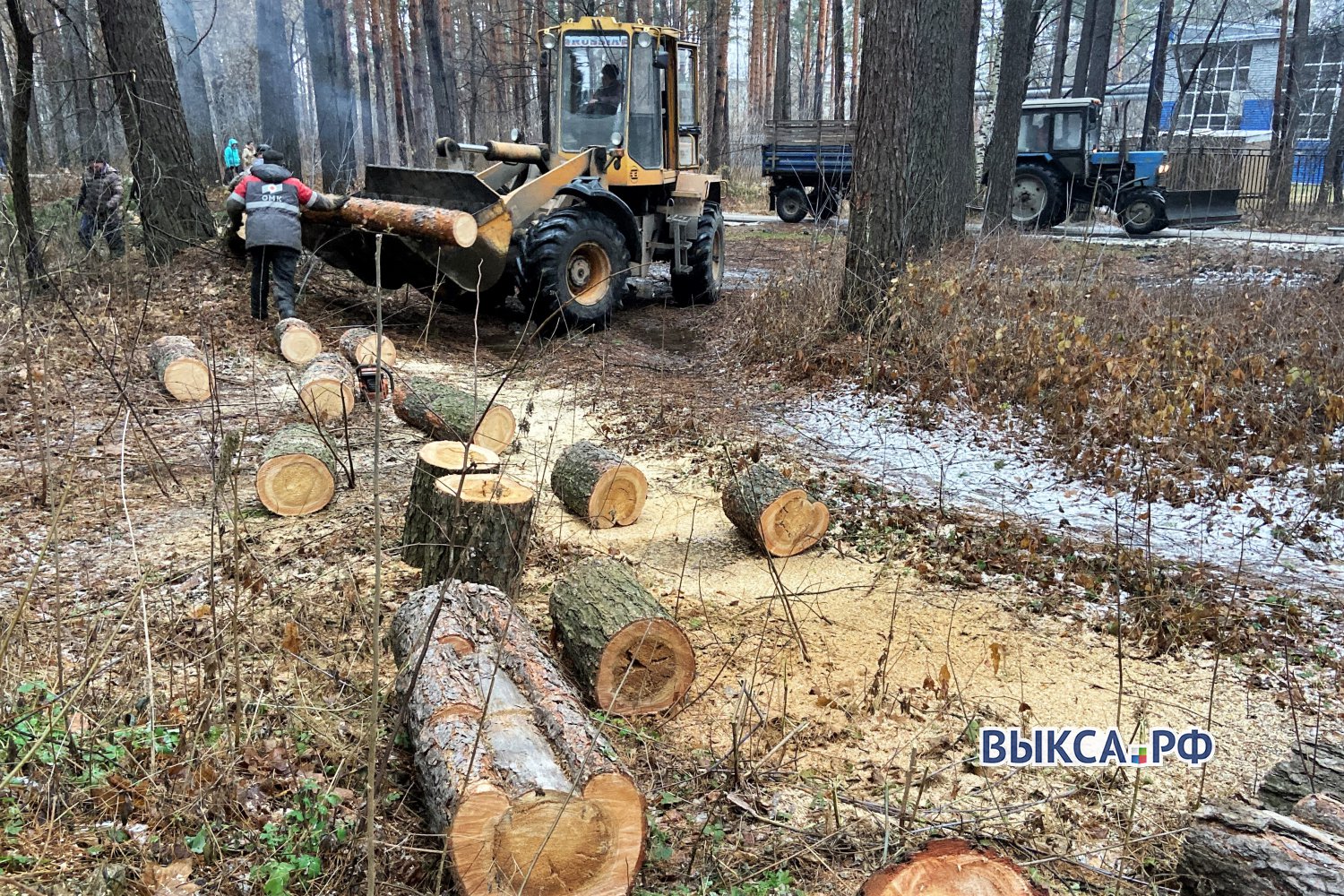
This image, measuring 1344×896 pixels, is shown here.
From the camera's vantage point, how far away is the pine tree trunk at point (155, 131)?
9.97 m

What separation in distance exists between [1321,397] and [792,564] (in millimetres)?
4009

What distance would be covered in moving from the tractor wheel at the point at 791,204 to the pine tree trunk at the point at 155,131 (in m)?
14.4

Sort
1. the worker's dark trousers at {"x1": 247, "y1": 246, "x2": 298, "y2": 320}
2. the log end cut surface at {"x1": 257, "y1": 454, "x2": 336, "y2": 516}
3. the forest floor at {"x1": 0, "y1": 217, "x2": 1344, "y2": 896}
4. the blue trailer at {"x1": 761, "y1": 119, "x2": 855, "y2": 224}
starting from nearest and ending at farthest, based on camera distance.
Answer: the forest floor at {"x1": 0, "y1": 217, "x2": 1344, "y2": 896}
the log end cut surface at {"x1": 257, "y1": 454, "x2": 336, "y2": 516}
the worker's dark trousers at {"x1": 247, "y1": 246, "x2": 298, "y2": 320}
the blue trailer at {"x1": 761, "y1": 119, "x2": 855, "y2": 224}

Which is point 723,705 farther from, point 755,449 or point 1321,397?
→ point 1321,397

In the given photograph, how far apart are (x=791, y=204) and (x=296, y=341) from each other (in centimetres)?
1577

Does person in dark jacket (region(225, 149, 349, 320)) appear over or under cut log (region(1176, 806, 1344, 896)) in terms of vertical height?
over

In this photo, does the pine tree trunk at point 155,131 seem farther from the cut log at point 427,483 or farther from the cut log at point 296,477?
the cut log at point 427,483

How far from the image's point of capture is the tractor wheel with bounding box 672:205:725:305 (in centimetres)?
1169

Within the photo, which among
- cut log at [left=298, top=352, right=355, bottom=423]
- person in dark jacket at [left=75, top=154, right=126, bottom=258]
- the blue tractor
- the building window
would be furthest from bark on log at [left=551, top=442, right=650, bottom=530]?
the building window

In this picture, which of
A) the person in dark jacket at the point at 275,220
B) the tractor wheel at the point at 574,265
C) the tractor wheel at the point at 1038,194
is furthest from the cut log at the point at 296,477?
the tractor wheel at the point at 1038,194

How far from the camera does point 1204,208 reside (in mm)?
18266

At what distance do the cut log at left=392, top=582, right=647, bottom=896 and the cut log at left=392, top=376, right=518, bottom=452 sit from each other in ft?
11.0

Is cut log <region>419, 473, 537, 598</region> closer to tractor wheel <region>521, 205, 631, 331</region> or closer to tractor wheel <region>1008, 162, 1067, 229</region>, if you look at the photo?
tractor wheel <region>521, 205, 631, 331</region>

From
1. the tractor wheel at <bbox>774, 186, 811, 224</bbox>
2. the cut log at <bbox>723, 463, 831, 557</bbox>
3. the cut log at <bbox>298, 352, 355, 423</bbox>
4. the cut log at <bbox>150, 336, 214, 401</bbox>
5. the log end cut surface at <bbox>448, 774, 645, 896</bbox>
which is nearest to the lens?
the log end cut surface at <bbox>448, 774, 645, 896</bbox>
